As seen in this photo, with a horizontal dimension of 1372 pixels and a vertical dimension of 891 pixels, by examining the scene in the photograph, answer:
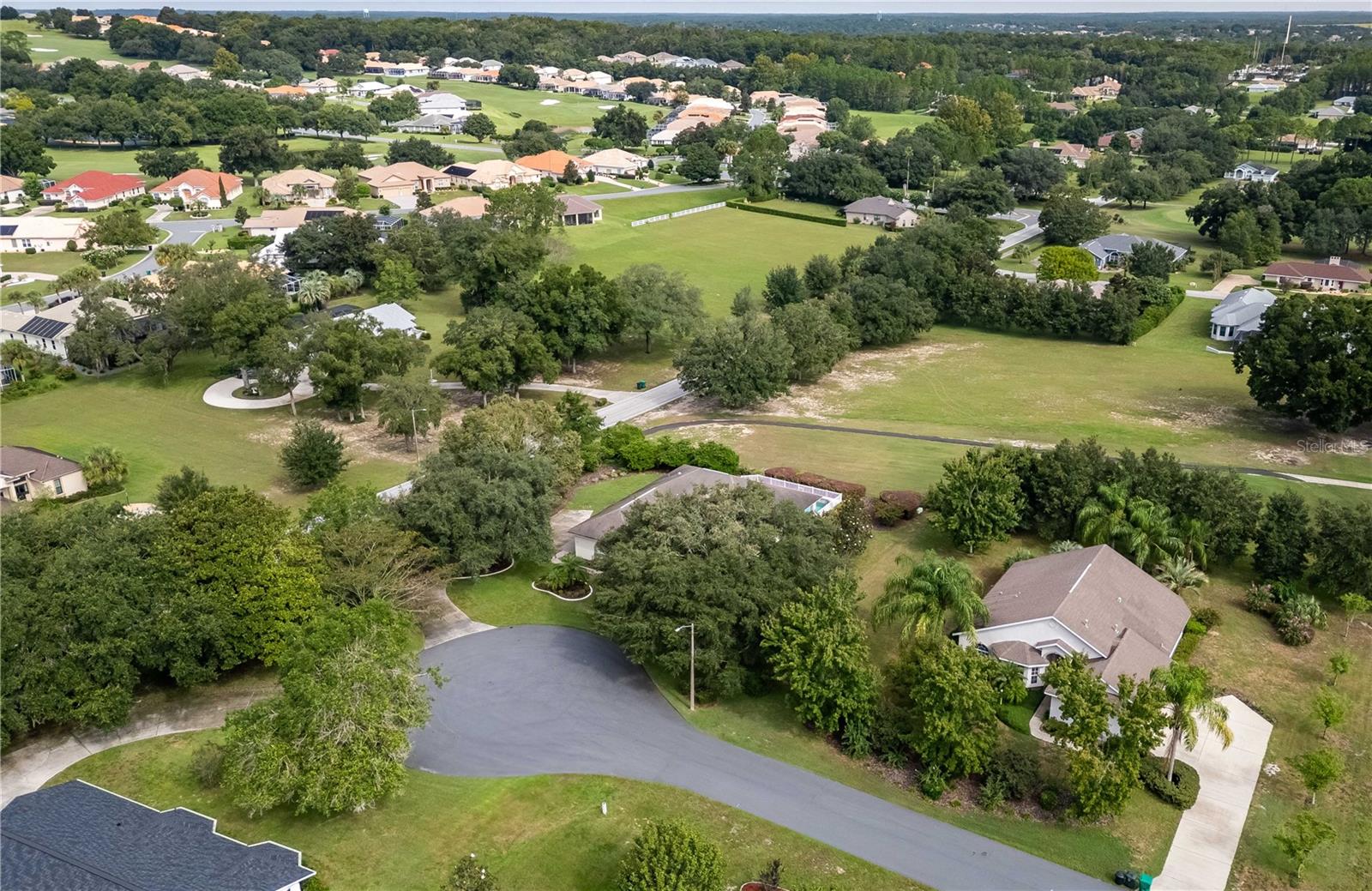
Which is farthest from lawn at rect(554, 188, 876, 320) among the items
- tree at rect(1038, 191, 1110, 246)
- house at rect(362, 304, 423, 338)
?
house at rect(362, 304, 423, 338)

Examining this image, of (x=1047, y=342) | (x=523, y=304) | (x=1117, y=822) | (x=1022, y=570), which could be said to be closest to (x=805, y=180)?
(x=1047, y=342)

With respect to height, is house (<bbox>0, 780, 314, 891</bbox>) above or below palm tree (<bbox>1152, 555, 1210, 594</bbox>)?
above

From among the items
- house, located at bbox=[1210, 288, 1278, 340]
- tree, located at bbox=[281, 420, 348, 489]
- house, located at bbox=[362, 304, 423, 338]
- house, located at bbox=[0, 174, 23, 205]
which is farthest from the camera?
house, located at bbox=[0, 174, 23, 205]

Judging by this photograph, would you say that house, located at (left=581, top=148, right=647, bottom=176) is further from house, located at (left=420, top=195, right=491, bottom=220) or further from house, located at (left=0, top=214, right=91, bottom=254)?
house, located at (left=0, top=214, right=91, bottom=254)

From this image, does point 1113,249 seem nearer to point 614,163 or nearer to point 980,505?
point 980,505

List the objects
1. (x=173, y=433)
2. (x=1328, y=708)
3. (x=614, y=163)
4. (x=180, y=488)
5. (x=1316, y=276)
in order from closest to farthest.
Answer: (x=1328, y=708)
(x=180, y=488)
(x=173, y=433)
(x=1316, y=276)
(x=614, y=163)

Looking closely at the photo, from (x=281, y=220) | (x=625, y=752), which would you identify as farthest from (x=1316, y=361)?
(x=281, y=220)
